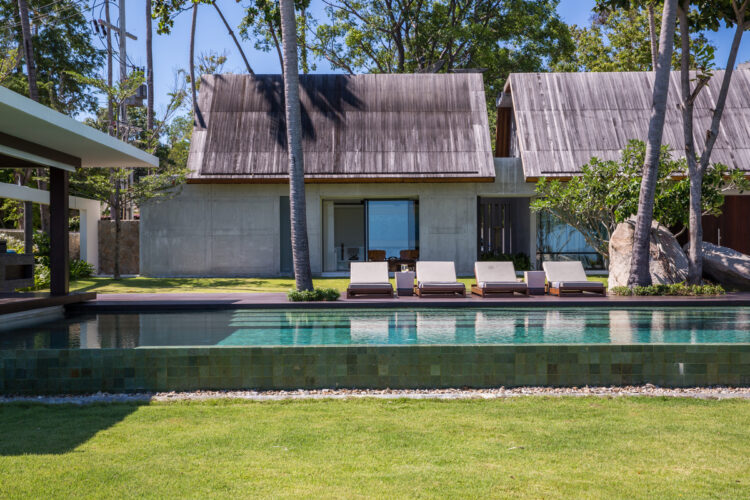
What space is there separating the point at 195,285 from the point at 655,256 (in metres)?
10.8

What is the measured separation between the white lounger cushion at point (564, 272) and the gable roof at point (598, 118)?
5100mm

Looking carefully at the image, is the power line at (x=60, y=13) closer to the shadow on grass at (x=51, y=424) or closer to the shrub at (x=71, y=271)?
the shrub at (x=71, y=271)

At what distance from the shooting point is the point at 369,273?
13.6 m

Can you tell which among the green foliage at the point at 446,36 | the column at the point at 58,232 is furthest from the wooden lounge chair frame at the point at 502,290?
the green foliage at the point at 446,36

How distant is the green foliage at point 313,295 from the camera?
12391 millimetres

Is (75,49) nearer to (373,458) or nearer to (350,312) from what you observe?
(350,312)

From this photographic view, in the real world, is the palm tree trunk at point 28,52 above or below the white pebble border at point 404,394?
above

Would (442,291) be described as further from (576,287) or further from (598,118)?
(598,118)

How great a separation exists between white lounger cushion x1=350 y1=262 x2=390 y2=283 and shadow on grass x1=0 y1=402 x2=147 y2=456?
8009 millimetres

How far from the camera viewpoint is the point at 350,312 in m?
11.6

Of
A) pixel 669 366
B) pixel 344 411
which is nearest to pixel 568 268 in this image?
pixel 669 366

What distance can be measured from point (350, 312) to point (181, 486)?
7938 mm

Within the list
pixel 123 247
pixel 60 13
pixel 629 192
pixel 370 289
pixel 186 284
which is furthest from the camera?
pixel 60 13

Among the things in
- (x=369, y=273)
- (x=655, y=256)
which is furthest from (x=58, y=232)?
(x=655, y=256)
